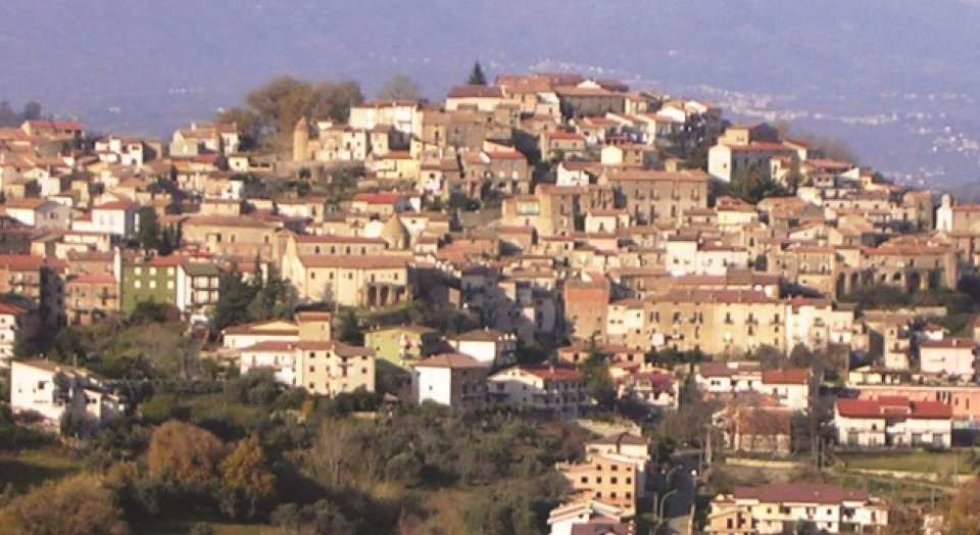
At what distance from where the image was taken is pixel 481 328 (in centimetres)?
3700

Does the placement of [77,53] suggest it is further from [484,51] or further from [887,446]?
[887,446]

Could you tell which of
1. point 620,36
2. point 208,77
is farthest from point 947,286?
point 620,36

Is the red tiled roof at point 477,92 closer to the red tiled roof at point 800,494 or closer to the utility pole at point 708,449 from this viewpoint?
the utility pole at point 708,449

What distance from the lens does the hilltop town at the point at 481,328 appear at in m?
31.0

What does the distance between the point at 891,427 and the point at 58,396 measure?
9.84m

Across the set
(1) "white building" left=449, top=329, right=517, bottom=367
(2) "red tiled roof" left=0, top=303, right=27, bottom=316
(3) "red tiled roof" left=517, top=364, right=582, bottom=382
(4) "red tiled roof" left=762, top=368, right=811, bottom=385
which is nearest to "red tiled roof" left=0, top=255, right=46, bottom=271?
(2) "red tiled roof" left=0, top=303, right=27, bottom=316

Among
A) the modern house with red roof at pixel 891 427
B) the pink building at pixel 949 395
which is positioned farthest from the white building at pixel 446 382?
the pink building at pixel 949 395

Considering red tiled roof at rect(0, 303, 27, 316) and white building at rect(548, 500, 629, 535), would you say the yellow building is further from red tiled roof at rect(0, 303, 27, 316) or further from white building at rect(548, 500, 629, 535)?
white building at rect(548, 500, 629, 535)

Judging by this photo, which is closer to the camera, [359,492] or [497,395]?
[359,492]

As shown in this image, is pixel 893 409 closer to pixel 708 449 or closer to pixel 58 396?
pixel 708 449

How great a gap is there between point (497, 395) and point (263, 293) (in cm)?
379

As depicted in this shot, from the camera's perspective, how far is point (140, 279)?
121 ft

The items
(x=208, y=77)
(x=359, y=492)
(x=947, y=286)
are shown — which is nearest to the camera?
(x=359, y=492)

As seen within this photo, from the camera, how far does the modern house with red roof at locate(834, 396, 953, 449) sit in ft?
112
